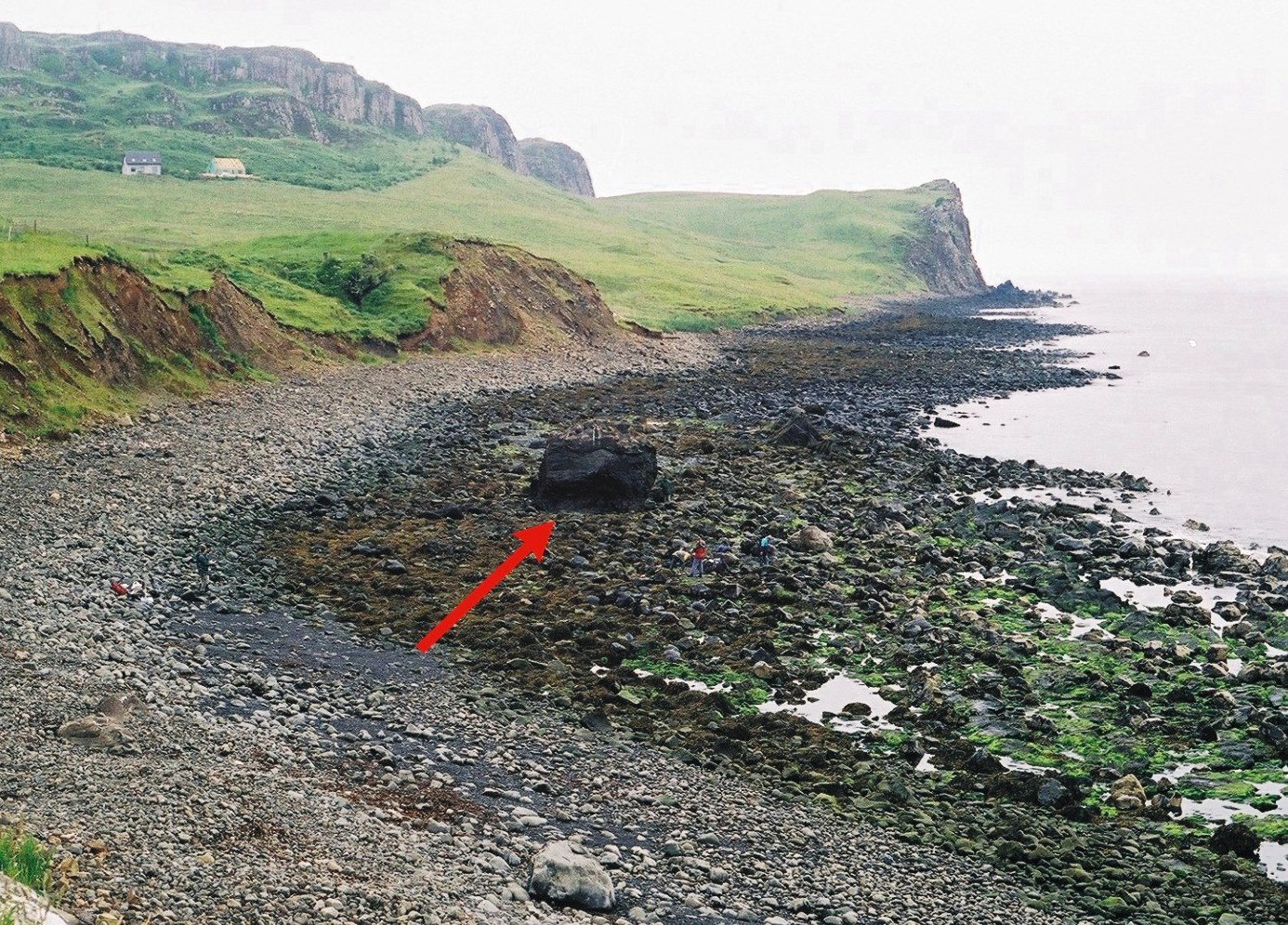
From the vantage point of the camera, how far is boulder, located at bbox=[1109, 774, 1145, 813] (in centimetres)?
1816

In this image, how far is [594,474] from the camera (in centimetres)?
3644

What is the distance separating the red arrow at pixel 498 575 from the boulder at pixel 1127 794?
555 inches

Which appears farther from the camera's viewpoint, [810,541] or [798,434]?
[798,434]

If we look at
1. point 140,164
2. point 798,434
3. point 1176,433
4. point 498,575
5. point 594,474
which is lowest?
point 498,575

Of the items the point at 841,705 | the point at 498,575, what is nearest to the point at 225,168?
the point at 498,575

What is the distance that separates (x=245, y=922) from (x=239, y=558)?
17945mm

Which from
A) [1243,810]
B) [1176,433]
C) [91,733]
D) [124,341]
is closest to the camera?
[91,733]

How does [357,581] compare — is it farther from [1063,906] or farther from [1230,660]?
[1230,660]

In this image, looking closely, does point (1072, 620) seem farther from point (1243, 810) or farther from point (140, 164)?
point (140, 164)

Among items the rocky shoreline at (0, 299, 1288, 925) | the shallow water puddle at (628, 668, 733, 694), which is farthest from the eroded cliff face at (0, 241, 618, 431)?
the shallow water puddle at (628, 668, 733, 694)

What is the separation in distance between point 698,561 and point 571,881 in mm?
15945

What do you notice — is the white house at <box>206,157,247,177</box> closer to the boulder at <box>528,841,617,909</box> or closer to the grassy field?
the grassy field

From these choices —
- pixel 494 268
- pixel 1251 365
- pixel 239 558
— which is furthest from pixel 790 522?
pixel 1251 365

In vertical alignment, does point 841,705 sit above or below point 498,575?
below
